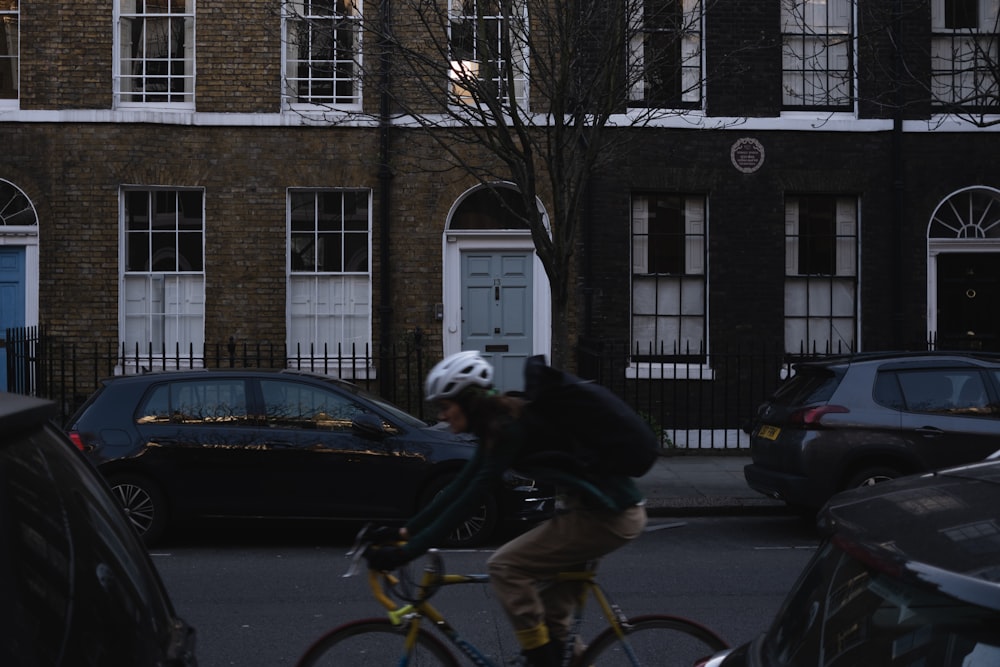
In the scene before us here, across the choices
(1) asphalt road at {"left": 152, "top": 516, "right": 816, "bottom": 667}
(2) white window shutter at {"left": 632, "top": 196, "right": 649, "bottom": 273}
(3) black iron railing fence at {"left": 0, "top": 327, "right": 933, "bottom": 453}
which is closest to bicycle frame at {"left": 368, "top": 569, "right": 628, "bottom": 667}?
(1) asphalt road at {"left": 152, "top": 516, "right": 816, "bottom": 667}

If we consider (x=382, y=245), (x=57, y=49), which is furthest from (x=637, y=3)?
(x=57, y=49)

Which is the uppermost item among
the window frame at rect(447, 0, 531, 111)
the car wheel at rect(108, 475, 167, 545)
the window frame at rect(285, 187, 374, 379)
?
the window frame at rect(447, 0, 531, 111)

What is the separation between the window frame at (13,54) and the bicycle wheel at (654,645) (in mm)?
14561

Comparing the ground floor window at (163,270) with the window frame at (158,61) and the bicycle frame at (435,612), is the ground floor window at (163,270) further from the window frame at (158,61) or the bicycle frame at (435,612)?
the bicycle frame at (435,612)

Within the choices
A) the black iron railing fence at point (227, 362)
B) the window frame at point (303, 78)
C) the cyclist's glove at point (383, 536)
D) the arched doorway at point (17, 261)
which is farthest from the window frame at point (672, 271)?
the cyclist's glove at point (383, 536)

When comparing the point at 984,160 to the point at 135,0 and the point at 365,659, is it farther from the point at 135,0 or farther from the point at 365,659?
the point at 365,659

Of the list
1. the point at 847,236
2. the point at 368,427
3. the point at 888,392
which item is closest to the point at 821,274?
the point at 847,236

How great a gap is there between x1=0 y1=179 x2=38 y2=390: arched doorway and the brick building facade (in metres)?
0.04

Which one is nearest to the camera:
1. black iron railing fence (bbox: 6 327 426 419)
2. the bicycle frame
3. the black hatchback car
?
the bicycle frame

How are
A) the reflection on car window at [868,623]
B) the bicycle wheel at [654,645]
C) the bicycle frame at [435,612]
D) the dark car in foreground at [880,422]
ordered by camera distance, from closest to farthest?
the reflection on car window at [868,623], the bicycle frame at [435,612], the bicycle wheel at [654,645], the dark car in foreground at [880,422]

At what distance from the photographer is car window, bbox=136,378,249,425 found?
970 centimetres

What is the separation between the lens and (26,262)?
1605 cm

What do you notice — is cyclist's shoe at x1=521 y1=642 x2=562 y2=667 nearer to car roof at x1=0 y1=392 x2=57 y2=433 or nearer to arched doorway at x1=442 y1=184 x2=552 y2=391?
car roof at x1=0 y1=392 x2=57 y2=433

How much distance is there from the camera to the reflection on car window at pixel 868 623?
6.66 feet
